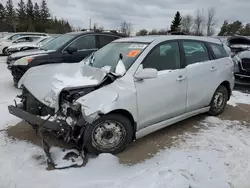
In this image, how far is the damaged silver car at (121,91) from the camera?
3.28 metres

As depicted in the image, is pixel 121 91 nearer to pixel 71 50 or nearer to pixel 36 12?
pixel 71 50

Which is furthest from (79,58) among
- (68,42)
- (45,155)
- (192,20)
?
(192,20)

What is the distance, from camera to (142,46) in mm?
4012

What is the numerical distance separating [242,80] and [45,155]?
273 inches

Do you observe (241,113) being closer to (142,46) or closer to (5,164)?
(142,46)

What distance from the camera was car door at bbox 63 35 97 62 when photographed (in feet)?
23.5

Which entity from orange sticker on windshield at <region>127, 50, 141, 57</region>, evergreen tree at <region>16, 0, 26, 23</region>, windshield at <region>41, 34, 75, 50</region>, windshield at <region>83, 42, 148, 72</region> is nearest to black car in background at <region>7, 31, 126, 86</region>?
windshield at <region>41, 34, 75, 50</region>

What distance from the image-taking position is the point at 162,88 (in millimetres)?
3863

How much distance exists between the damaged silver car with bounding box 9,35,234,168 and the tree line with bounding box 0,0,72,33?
137 feet

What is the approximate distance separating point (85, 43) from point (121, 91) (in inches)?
180

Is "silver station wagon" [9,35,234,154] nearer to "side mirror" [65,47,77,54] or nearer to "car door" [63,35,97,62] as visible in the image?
"side mirror" [65,47,77,54]

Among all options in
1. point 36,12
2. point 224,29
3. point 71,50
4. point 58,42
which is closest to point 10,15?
point 36,12

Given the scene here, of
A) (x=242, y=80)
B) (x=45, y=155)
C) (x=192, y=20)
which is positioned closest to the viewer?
(x=45, y=155)

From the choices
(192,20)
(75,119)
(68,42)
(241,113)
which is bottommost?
(241,113)
